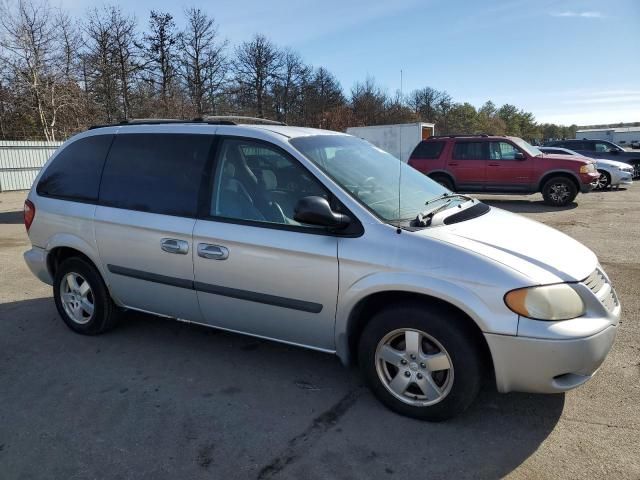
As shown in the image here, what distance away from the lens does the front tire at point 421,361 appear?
275 cm

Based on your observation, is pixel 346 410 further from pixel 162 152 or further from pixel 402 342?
pixel 162 152

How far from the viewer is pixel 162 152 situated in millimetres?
3852

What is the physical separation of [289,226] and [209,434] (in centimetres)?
138

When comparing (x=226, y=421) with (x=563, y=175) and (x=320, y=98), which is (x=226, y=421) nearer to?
(x=563, y=175)

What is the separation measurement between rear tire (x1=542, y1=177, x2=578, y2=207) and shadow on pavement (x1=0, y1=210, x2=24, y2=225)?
13621mm

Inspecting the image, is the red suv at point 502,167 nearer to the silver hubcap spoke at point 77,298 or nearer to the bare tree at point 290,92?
the silver hubcap spoke at point 77,298

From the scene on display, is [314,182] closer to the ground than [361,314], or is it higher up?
higher up

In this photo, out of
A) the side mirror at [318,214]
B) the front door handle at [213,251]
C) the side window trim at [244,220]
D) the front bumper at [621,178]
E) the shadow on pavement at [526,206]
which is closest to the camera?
the side mirror at [318,214]

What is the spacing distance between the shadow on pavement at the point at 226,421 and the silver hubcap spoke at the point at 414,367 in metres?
0.18

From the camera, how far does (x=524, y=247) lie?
2.91 meters

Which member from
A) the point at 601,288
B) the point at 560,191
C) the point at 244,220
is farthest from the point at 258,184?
the point at 560,191

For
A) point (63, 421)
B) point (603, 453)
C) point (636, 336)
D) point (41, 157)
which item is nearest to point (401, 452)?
point (603, 453)

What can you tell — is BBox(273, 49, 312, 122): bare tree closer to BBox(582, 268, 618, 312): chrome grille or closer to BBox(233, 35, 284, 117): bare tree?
BBox(233, 35, 284, 117): bare tree

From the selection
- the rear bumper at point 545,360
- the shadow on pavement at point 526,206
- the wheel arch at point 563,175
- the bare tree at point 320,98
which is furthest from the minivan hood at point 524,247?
the bare tree at point 320,98
